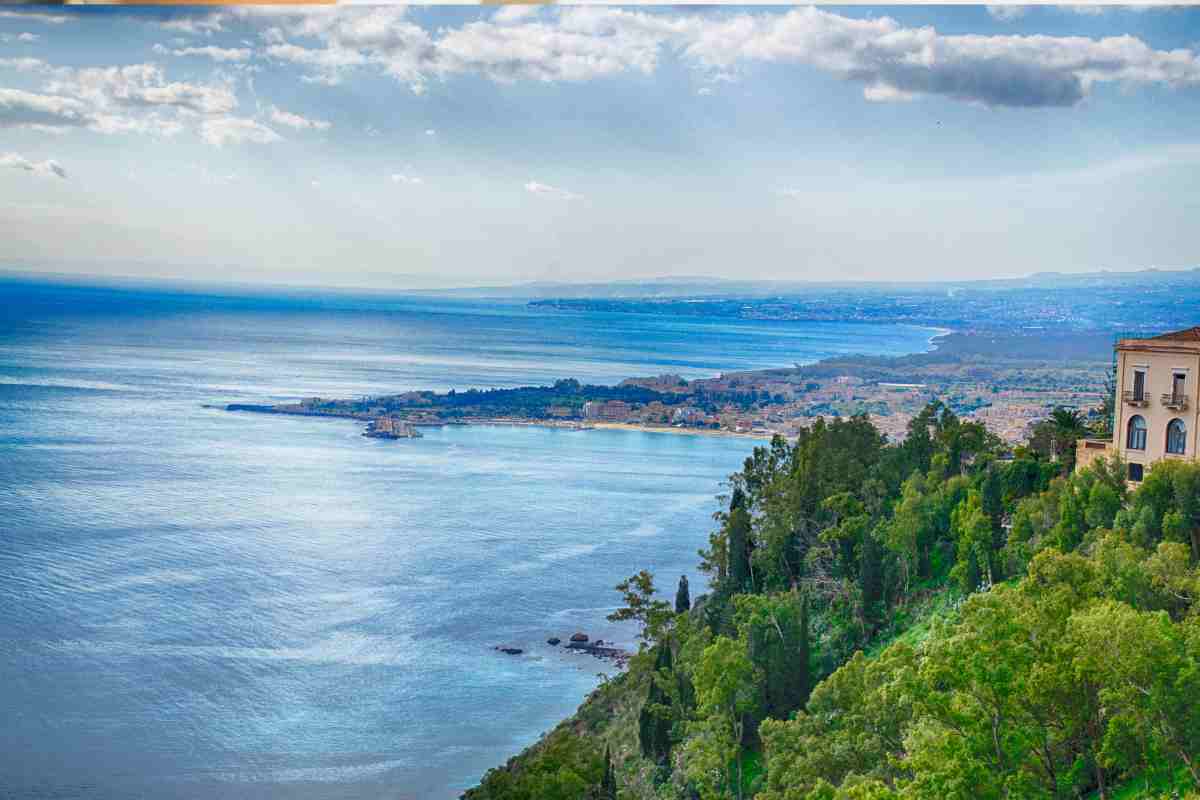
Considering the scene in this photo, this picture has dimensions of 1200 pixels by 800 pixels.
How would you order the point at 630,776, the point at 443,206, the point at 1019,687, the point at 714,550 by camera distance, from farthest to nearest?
the point at 714,550 → the point at 443,206 → the point at 630,776 → the point at 1019,687

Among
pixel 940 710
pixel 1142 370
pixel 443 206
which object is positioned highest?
pixel 443 206

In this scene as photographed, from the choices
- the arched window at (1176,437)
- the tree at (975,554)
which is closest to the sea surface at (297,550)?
the tree at (975,554)

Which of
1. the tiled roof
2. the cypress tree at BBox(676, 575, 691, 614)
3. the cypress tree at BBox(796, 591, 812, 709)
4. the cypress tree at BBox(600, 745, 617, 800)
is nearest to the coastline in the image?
the cypress tree at BBox(676, 575, 691, 614)

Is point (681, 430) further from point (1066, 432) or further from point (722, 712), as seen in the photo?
point (722, 712)

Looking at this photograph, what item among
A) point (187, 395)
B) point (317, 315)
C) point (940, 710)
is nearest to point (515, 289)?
point (940, 710)

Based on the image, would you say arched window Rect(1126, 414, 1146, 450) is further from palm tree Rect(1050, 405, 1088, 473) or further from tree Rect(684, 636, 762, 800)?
Result: tree Rect(684, 636, 762, 800)

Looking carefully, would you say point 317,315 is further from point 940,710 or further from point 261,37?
point 940,710

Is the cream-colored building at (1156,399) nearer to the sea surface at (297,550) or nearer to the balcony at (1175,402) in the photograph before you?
the balcony at (1175,402)
